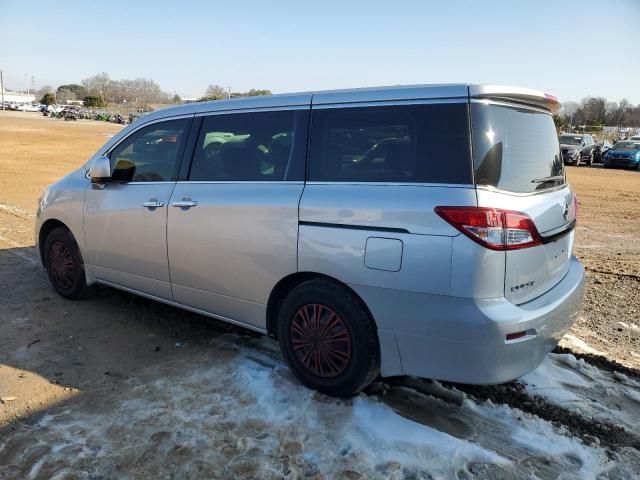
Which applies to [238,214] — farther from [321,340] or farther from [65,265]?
[65,265]

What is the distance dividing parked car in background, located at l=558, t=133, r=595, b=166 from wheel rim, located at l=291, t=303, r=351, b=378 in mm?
27943

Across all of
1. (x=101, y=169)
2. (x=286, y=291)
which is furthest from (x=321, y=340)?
(x=101, y=169)

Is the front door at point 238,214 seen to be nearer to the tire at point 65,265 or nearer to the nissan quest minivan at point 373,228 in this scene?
the nissan quest minivan at point 373,228

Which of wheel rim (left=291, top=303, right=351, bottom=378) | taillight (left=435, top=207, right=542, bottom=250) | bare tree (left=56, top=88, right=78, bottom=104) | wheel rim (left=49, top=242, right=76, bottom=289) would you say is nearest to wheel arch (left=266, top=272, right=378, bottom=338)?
wheel rim (left=291, top=303, right=351, bottom=378)

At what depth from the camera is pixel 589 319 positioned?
494cm

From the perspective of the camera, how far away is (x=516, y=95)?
303cm

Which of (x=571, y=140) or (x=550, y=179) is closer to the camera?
(x=550, y=179)

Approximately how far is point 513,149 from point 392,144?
0.70 meters

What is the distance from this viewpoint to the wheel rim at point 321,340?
322 cm

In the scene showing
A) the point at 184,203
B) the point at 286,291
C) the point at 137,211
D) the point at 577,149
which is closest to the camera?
the point at 286,291

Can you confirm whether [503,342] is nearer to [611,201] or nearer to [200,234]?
[200,234]

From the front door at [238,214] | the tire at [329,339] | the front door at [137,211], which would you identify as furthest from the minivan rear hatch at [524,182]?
the front door at [137,211]

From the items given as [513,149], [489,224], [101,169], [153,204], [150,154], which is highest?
[513,149]

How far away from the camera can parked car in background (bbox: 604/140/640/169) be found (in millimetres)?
27516
